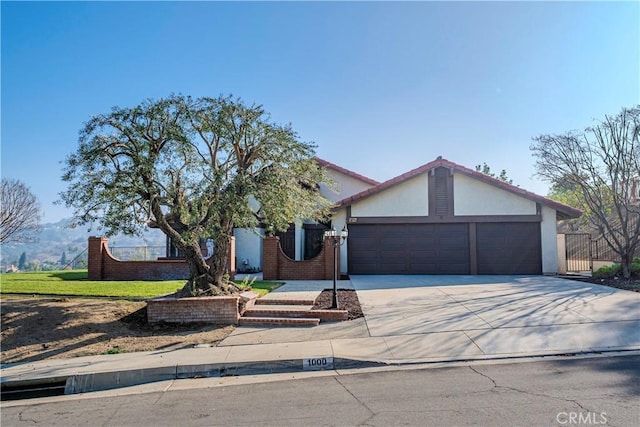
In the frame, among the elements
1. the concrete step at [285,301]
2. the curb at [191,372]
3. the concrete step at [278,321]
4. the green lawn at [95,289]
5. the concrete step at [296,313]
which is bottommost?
the curb at [191,372]

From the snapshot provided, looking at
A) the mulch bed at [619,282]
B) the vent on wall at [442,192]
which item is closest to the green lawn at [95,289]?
the vent on wall at [442,192]

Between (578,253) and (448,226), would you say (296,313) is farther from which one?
(578,253)

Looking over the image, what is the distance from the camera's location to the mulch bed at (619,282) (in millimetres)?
12566

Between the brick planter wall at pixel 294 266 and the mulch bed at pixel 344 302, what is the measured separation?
3.18 meters

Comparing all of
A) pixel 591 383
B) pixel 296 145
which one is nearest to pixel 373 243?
pixel 296 145

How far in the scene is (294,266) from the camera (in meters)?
16.7

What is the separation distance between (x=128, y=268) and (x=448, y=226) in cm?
1415

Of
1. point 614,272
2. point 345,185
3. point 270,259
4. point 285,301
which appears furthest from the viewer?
point 345,185

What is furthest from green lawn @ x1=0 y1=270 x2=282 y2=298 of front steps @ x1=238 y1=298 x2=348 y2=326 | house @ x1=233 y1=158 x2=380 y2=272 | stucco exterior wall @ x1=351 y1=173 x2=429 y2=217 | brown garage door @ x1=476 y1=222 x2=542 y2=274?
brown garage door @ x1=476 y1=222 x2=542 y2=274

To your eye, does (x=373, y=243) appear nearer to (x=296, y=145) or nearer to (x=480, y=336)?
(x=296, y=145)

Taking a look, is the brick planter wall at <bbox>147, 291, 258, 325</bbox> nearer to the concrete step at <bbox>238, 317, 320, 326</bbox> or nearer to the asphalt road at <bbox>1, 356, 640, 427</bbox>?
the concrete step at <bbox>238, 317, 320, 326</bbox>

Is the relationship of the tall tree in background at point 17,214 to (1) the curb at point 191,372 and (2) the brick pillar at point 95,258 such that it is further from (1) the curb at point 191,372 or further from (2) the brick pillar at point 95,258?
(1) the curb at point 191,372

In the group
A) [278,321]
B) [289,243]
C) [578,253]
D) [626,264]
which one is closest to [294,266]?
[289,243]

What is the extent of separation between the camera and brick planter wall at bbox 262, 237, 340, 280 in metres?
16.6
